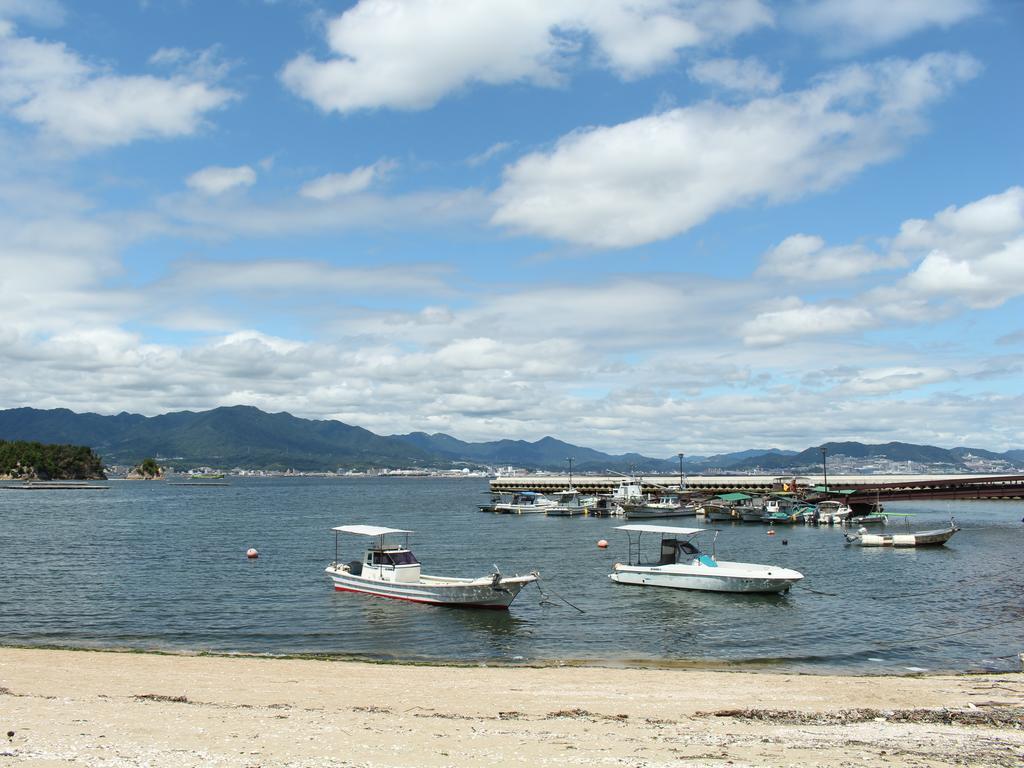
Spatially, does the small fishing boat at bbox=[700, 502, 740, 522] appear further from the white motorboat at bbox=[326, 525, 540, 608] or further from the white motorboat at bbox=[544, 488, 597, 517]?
the white motorboat at bbox=[326, 525, 540, 608]

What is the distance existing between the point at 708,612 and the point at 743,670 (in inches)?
456

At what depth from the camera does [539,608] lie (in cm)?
3984

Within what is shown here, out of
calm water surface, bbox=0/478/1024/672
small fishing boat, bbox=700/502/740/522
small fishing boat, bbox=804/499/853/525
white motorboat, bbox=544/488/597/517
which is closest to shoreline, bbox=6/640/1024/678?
calm water surface, bbox=0/478/1024/672

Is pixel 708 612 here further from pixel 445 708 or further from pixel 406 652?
pixel 445 708

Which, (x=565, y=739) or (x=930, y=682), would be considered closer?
(x=565, y=739)

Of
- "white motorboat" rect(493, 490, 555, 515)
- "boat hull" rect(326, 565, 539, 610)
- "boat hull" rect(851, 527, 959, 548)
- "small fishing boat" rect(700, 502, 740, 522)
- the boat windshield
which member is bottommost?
"white motorboat" rect(493, 490, 555, 515)

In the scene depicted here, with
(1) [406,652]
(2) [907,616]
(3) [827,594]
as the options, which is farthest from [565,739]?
(3) [827,594]

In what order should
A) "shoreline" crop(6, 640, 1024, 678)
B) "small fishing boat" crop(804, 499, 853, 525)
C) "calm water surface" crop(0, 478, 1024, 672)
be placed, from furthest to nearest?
"small fishing boat" crop(804, 499, 853, 525)
"calm water surface" crop(0, 478, 1024, 672)
"shoreline" crop(6, 640, 1024, 678)

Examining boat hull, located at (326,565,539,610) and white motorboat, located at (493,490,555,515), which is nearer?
boat hull, located at (326,565,539,610)

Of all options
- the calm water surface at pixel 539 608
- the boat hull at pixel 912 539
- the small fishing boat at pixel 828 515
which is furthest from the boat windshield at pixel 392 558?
the small fishing boat at pixel 828 515

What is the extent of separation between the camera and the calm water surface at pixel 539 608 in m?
31.0

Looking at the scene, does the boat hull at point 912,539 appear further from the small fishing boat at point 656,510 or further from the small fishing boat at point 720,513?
the small fishing boat at point 656,510

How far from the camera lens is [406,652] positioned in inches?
1210

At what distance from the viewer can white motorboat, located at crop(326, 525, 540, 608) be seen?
38.0 metres
